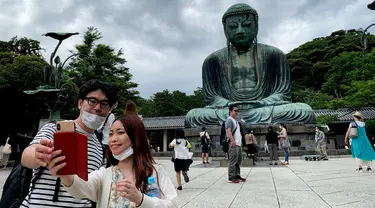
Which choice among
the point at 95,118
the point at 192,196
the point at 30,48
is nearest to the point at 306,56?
the point at 30,48

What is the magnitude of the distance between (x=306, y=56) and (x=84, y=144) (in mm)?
42200

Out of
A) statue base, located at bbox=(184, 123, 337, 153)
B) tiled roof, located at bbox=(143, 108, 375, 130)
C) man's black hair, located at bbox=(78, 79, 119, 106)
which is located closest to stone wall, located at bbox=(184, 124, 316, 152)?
statue base, located at bbox=(184, 123, 337, 153)

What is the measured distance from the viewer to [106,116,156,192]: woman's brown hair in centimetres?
176

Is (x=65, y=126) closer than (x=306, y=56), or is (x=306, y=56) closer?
(x=65, y=126)

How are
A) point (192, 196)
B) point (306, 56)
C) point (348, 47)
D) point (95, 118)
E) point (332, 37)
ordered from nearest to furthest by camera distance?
point (95, 118) < point (192, 196) < point (348, 47) < point (306, 56) < point (332, 37)

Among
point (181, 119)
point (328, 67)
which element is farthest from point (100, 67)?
point (328, 67)

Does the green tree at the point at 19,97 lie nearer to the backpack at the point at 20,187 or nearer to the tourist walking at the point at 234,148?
the tourist walking at the point at 234,148

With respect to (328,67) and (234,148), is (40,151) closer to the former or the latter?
(234,148)

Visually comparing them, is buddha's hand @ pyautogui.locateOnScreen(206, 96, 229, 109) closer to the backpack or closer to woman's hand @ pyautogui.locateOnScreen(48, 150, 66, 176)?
the backpack

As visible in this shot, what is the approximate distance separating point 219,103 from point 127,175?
14781 millimetres

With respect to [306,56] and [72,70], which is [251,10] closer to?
[72,70]

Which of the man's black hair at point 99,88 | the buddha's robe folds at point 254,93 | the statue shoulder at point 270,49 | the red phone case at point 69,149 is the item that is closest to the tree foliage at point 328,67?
the buddha's robe folds at point 254,93

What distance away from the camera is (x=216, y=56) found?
57.1 feet

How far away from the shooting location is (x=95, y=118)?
204 centimetres
